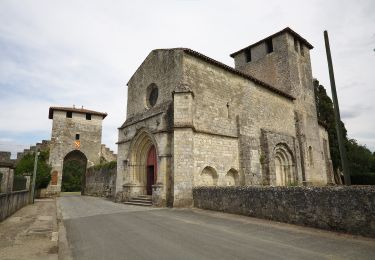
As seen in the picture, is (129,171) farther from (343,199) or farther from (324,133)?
(324,133)

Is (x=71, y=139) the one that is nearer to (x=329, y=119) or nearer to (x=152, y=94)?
(x=152, y=94)

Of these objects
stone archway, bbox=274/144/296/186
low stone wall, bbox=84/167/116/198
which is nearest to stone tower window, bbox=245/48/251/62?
stone archway, bbox=274/144/296/186

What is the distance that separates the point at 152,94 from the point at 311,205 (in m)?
11.2

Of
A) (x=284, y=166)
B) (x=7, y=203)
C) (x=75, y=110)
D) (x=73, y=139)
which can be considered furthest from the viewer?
(x=75, y=110)

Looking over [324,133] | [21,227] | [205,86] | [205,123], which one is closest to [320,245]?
[21,227]

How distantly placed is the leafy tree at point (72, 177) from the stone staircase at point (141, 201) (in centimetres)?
3595

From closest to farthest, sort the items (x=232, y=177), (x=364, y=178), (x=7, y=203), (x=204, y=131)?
(x=7, y=203), (x=204, y=131), (x=232, y=177), (x=364, y=178)

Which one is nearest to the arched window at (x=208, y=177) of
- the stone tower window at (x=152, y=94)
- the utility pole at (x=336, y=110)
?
the stone tower window at (x=152, y=94)

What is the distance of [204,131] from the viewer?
40.2 ft

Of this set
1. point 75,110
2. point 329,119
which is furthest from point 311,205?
point 75,110

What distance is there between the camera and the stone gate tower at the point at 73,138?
23.8 meters

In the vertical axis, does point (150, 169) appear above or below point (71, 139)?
below

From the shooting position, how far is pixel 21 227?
6984 mm

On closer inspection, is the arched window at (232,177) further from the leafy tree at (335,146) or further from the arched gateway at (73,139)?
the arched gateway at (73,139)
